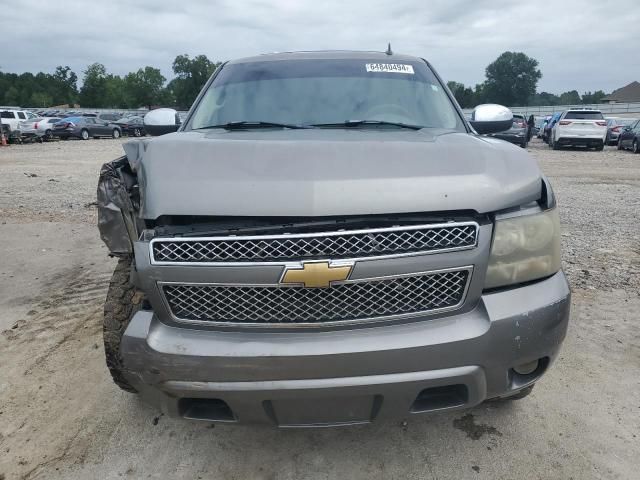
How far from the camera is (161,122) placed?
3.86 meters

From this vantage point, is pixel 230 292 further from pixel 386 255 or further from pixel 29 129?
pixel 29 129

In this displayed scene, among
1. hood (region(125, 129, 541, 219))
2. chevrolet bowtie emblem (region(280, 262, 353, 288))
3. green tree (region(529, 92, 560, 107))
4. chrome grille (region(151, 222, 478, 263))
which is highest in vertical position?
hood (region(125, 129, 541, 219))

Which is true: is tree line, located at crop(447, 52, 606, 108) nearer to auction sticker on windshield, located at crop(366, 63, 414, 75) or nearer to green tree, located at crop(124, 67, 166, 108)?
green tree, located at crop(124, 67, 166, 108)

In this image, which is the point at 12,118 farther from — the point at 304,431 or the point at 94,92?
the point at 94,92

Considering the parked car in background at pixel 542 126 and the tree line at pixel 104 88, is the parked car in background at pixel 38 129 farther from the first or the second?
the tree line at pixel 104 88

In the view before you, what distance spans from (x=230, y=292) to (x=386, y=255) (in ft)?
1.95

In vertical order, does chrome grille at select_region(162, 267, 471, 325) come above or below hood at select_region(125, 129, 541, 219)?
below

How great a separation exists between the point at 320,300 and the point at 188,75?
308 feet

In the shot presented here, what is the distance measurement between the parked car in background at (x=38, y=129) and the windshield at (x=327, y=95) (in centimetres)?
2781

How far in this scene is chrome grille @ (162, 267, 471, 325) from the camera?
6.20 ft

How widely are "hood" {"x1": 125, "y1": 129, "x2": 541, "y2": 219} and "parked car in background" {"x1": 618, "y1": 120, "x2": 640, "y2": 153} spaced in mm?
21284

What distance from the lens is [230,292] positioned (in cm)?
191

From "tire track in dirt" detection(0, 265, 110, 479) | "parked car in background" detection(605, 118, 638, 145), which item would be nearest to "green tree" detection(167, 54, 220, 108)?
"parked car in background" detection(605, 118, 638, 145)

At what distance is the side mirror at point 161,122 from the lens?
3.86 m
